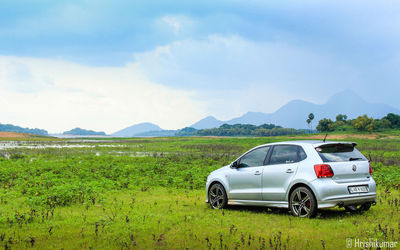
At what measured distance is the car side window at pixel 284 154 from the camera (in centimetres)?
959

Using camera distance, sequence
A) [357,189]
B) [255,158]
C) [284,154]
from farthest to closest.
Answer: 1. [255,158]
2. [284,154]
3. [357,189]

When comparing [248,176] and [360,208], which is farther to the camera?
[248,176]

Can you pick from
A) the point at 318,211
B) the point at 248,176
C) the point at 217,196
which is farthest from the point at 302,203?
the point at 217,196

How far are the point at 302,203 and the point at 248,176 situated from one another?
5.95 ft

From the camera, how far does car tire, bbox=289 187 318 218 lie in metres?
8.77

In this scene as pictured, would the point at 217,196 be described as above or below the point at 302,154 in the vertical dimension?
below

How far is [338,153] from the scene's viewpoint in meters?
9.34

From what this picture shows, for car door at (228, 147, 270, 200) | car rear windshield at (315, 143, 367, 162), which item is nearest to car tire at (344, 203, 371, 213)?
car rear windshield at (315, 143, 367, 162)

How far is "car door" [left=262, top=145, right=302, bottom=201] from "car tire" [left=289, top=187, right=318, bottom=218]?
0.91ft

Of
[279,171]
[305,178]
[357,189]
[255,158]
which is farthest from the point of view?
[255,158]

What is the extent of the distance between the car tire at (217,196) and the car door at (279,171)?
144 centimetres

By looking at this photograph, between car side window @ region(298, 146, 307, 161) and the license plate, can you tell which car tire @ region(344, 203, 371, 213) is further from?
car side window @ region(298, 146, 307, 161)

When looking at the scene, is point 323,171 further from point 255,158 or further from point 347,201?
point 255,158

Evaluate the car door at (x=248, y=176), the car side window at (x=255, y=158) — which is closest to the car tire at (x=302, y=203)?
the car door at (x=248, y=176)
